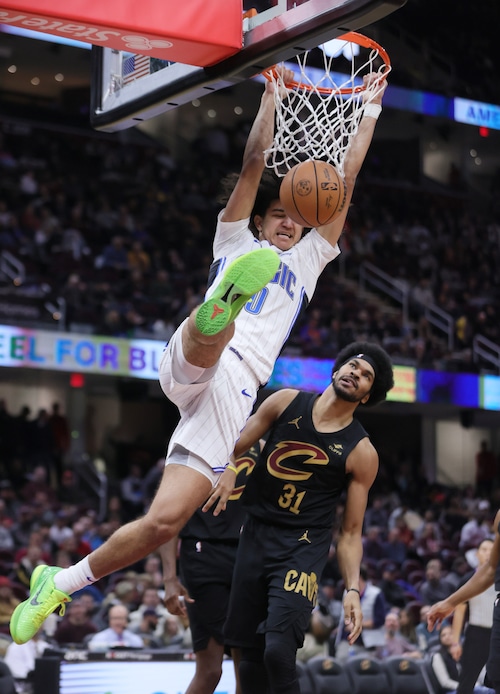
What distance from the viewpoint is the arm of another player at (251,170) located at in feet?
19.0

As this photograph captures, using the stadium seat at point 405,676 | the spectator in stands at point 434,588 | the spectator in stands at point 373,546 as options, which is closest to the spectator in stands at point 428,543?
the spectator in stands at point 373,546

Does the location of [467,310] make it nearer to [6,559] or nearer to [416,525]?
[416,525]

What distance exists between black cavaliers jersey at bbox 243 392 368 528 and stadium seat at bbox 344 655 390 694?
382 centimetres

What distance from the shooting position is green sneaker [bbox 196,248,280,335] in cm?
500

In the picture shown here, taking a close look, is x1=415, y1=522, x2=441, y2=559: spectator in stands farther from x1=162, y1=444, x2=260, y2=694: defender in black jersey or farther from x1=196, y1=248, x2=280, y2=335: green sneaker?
x1=196, y1=248, x2=280, y2=335: green sneaker

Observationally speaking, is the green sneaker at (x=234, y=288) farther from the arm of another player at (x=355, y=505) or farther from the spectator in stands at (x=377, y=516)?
the spectator in stands at (x=377, y=516)

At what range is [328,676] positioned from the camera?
30.6 feet

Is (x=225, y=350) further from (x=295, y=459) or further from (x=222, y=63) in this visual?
(x=222, y=63)

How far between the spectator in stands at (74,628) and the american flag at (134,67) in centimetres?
636

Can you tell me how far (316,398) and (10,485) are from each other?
493 inches

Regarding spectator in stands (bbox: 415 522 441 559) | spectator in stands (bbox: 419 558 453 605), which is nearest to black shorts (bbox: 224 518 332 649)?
spectator in stands (bbox: 419 558 453 605)

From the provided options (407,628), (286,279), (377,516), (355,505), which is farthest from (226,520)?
(377,516)

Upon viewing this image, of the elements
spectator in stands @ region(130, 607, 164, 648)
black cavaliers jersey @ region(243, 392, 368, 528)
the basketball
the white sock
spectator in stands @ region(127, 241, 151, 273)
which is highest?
spectator in stands @ region(127, 241, 151, 273)

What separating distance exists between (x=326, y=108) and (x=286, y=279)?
125cm
